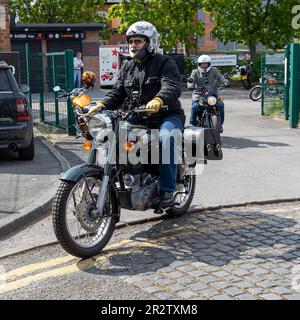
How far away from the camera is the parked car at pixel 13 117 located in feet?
32.0

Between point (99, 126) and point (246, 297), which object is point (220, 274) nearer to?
point (246, 297)

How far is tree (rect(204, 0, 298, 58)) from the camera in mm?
34656

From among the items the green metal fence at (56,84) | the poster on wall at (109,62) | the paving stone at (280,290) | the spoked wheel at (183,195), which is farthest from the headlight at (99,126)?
the poster on wall at (109,62)

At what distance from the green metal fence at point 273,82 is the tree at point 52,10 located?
2681 cm

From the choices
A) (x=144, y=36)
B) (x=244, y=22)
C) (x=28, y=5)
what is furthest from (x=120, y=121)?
(x=28, y=5)

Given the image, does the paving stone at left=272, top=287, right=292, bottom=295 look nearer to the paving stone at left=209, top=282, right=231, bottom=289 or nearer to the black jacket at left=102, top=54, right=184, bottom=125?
the paving stone at left=209, top=282, right=231, bottom=289

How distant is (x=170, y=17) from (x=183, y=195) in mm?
28883

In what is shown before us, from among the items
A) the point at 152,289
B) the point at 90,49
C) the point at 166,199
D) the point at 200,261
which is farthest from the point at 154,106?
the point at 90,49

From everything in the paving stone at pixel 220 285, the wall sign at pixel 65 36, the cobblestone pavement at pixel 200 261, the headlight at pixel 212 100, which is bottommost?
the cobblestone pavement at pixel 200 261

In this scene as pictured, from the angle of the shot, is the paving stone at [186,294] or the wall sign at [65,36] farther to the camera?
the wall sign at [65,36]

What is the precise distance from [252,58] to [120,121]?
30.9 m

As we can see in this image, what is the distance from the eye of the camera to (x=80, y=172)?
16.6 ft

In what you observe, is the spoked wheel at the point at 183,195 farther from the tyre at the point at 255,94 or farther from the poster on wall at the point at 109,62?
the poster on wall at the point at 109,62

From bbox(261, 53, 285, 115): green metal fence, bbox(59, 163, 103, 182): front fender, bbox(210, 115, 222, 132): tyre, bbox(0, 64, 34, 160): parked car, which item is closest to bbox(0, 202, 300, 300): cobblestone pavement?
bbox(59, 163, 103, 182): front fender
